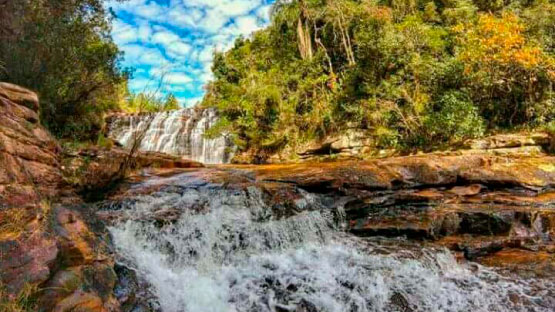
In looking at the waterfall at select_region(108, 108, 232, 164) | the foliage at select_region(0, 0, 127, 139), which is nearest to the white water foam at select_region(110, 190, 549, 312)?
the foliage at select_region(0, 0, 127, 139)

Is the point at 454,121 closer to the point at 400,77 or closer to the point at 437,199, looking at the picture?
the point at 400,77

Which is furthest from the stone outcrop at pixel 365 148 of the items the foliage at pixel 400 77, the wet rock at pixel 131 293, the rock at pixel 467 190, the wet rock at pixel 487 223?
the wet rock at pixel 131 293

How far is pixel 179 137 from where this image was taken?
17.3 metres

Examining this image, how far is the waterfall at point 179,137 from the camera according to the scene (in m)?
17.1

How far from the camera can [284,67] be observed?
20.2m

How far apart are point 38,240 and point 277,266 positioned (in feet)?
10.4

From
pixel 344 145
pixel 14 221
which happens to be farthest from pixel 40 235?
pixel 344 145

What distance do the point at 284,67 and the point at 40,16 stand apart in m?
13.4

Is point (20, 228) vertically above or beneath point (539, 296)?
above

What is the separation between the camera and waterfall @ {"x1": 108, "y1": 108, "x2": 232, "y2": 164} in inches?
673

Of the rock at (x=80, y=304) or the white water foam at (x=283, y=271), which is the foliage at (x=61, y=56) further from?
the rock at (x=80, y=304)

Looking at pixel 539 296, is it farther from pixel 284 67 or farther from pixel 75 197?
pixel 284 67

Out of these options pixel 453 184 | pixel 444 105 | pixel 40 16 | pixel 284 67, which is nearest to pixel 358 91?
pixel 444 105

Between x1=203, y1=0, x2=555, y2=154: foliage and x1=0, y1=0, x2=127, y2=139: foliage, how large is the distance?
300 inches
